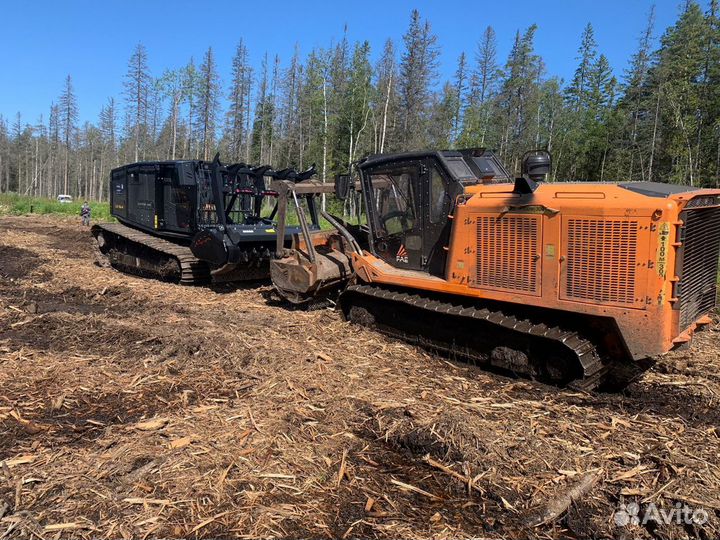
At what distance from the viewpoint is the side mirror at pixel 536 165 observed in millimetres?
6008

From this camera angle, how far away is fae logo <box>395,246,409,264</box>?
705cm

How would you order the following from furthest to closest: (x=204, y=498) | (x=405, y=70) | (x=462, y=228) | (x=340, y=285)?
(x=405, y=70), (x=340, y=285), (x=462, y=228), (x=204, y=498)

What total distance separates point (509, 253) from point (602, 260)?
95 cm

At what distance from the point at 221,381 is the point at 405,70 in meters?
37.9

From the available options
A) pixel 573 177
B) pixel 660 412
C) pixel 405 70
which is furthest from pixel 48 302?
pixel 573 177

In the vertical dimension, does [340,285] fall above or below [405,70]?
below

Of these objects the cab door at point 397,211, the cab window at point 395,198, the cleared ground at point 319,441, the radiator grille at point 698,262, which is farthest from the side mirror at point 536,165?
the cleared ground at point 319,441

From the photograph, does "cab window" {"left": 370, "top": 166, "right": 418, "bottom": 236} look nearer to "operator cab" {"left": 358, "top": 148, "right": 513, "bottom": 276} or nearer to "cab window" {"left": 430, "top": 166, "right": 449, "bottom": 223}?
"operator cab" {"left": 358, "top": 148, "right": 513, "bottom": 276}

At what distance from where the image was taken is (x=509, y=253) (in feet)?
18.5

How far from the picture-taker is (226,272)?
1025cm

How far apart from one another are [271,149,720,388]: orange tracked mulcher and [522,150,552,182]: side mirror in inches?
0.8

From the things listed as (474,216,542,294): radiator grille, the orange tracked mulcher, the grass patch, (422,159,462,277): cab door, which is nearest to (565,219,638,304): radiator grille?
the orange tracked mulcher

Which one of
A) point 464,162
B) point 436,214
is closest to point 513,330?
point 436,214

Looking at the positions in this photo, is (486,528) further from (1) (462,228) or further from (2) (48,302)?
(2) (48,302)
